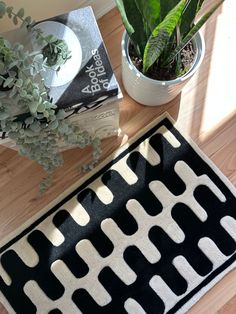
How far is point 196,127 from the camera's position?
1199 mm

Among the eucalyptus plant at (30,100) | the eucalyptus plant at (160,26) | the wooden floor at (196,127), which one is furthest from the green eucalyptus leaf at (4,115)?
the wooden floor at (196,127)

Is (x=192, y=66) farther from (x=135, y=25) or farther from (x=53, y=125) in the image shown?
(x=53, y=125)

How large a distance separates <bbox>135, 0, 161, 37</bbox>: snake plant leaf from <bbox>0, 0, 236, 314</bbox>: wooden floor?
367 millimetres

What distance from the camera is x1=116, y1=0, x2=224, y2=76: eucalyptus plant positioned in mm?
795

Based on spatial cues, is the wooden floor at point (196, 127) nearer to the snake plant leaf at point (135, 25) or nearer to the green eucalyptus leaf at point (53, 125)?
the snake plant leaf at point (135, 25)

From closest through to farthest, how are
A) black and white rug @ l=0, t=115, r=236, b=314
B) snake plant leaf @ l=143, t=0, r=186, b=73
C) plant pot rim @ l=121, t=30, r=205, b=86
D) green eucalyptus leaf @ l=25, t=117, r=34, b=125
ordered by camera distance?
snake plant leaf @ l=143, t=0, r=186, b=73 < green eucalyptus leaf @ l=25, t=117, r=34, b=125 < plant pot rim @ l=121, t=30, r=205, b=86 < black and white rug @ l=0, t=115, r=236, b=314

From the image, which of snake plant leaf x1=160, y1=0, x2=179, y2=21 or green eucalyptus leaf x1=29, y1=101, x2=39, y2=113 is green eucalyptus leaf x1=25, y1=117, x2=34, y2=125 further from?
snake plant leaf x1=160, y1=0, x2=179, y2=21

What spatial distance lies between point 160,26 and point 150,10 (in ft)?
0.29

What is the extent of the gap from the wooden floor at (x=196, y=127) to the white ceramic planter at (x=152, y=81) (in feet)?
0.33

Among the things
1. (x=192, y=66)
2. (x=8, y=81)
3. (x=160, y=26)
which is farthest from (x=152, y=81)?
(x=8, y=81)

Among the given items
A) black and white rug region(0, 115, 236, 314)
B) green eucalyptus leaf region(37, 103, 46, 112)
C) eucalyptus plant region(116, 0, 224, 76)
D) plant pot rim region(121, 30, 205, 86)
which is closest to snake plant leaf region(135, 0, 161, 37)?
eucalyptus plant region(116, 0, 224, 76)

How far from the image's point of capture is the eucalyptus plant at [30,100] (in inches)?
29.4

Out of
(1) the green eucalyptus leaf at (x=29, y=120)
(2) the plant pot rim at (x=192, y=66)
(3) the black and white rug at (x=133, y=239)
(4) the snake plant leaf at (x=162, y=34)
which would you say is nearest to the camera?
(4) the snake plant leaf at (x=162, y=34)

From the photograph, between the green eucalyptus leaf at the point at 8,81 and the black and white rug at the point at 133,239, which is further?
the black and white rug at the point at 133,239
